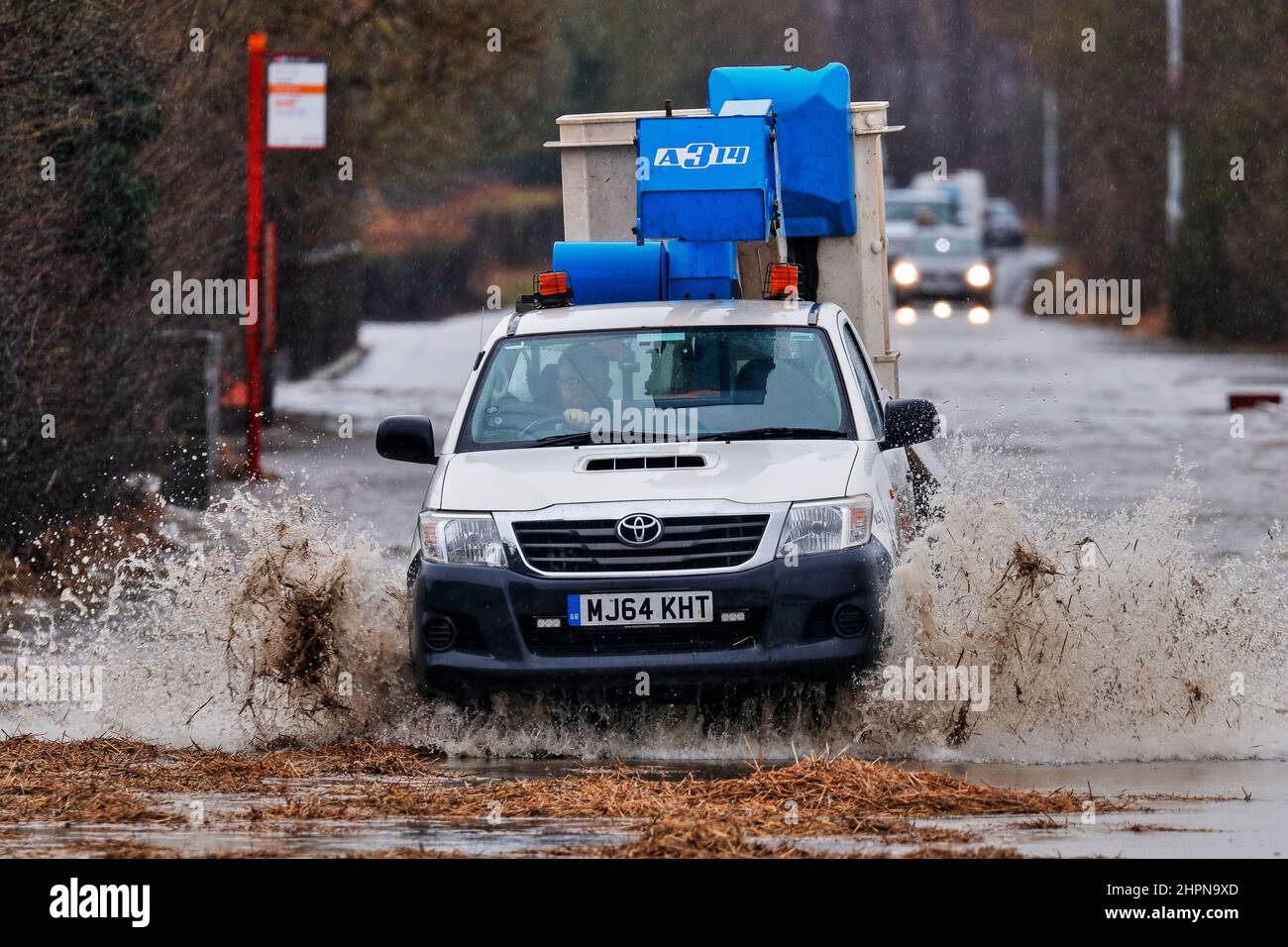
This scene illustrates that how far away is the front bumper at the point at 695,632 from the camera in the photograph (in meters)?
8.34

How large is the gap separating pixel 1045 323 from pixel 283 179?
85.2ft

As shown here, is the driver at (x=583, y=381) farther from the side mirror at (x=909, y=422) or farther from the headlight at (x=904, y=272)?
the headlight at (x=904, y=272)

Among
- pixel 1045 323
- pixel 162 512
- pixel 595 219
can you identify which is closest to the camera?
pixel 595 219

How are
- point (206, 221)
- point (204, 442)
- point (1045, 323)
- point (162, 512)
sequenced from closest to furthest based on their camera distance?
point (162, 512) < point (204, 442) < point (206, 221) < point (1045, 323)

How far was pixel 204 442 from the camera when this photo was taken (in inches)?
708

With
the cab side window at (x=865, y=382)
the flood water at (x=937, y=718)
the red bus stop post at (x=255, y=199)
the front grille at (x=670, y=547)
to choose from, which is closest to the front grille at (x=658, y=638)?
the front grille at (x=670, y=547)

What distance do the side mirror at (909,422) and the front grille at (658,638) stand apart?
4.30 ft

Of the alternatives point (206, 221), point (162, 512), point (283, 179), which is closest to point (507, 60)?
point (283, 179)
